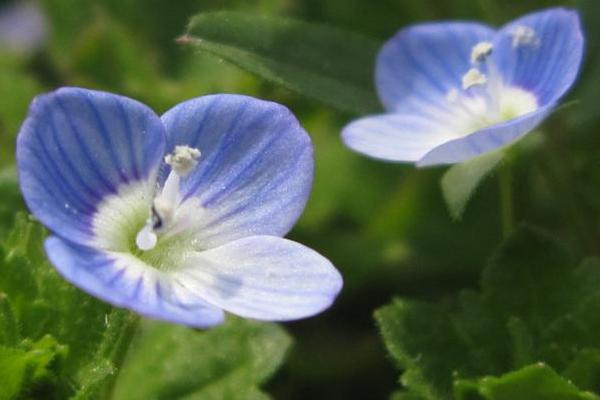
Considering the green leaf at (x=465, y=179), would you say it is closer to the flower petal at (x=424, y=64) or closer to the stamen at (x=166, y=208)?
the flower petal at (x=424, y=64)

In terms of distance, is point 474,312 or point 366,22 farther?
point 366,22

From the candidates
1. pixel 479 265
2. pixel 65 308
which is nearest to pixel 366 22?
pixel 479 265

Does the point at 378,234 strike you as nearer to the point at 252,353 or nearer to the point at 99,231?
the point at 252,353

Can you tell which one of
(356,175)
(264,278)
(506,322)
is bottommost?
(356,175)

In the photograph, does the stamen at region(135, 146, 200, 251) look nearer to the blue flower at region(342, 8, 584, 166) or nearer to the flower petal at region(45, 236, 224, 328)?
the flower petal at region(45, 236, 224, 328)

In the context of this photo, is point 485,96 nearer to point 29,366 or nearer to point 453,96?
point 453,96

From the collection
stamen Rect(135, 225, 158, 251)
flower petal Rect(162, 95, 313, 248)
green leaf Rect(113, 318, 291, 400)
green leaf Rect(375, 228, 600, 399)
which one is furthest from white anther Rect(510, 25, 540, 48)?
stamen Rect(135, 225, 158, 251)

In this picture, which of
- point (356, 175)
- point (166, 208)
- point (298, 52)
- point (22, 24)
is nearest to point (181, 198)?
point (166, 208)
